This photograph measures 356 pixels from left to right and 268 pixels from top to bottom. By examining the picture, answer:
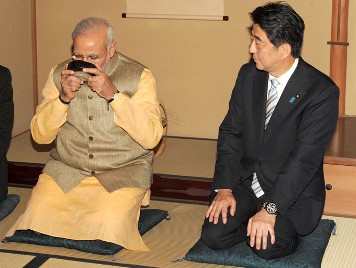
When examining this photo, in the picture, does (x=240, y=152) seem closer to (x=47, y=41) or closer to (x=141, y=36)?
(x=141, y=36)

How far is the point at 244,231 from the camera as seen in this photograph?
13.3ft

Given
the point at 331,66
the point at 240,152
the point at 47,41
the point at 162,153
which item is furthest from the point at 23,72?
the point at 240,152

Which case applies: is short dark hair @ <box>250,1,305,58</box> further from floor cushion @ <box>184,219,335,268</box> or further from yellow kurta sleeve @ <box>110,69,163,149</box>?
floor cushion @ <box>184,219,335,268</box>

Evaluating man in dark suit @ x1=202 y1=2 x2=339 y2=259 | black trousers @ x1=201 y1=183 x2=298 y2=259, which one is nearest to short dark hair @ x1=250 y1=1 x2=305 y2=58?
man in dark suit @ x1=202 y1=2 x2=339 y2=259

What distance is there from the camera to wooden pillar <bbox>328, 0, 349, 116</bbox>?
575cm

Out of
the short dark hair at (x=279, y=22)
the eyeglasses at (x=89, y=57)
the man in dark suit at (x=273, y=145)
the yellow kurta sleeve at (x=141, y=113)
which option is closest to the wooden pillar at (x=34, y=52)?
the yellow kurta sleeve at (x=141, y=113)

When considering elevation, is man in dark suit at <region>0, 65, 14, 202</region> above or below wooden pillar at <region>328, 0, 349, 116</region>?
below

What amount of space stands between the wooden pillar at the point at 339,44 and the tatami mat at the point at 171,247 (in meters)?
1.53

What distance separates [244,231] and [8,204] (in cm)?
141

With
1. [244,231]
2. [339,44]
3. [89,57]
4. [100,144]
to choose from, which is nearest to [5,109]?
[100,144]

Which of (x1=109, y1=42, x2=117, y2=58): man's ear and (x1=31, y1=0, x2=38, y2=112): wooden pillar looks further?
(x1=31, y1=0, x2=38, y2=112): wooden pillar

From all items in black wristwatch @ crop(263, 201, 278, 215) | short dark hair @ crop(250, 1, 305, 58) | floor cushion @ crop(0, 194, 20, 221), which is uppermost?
short dark hair @ crop(250, 1, 305, 58)

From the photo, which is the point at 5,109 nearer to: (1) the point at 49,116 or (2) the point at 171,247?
(1) the point at 49,116

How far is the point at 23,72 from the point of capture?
633 cm
